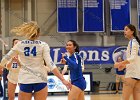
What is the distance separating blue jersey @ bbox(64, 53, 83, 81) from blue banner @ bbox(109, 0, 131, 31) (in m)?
11.9

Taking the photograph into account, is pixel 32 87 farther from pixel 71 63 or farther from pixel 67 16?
pixel 67 16

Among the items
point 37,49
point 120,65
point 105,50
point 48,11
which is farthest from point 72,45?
point 48,11

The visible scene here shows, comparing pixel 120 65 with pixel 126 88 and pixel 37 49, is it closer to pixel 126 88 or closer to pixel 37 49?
pixel 126 88

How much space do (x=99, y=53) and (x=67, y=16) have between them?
2.78 meters

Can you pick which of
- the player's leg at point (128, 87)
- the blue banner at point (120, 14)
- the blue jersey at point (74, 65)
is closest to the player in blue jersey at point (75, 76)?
the blue jersey at point (74, 65)

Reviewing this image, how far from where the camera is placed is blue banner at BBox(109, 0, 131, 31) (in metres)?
18.3

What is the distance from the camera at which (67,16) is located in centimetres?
1831

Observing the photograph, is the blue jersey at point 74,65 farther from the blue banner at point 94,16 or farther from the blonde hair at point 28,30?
the blue banner at point 94,16

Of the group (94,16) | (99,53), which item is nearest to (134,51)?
(99,53)

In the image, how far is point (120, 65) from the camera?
19.8ft

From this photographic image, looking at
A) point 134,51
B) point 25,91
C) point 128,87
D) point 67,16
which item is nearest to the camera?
point 25,91

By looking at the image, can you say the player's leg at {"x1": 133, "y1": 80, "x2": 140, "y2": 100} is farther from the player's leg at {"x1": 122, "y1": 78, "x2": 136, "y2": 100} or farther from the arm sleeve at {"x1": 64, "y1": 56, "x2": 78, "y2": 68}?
the arm sleeve at {"x1": 64, "y1": 56, "x2": 78, "y2": 68}

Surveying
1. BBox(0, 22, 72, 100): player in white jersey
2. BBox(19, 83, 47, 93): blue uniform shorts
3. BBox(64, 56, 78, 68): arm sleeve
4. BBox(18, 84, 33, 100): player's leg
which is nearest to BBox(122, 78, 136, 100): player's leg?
BBox(64, 56, 78, 68): arm sleeve

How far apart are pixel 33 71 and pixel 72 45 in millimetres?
1932
